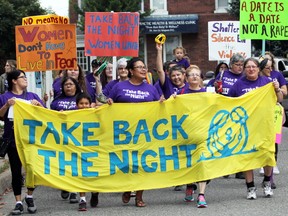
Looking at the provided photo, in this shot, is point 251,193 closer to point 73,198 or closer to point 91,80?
point 73,198

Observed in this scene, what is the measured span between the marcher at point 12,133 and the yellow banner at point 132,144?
17 cm

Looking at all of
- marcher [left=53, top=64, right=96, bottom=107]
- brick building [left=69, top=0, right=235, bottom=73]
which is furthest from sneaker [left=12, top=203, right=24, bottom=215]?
brick building [left=69, top=0, right=235, bottom=73]

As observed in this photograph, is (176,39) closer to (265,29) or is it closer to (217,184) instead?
(265,29)

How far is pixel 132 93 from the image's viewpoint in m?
9.59

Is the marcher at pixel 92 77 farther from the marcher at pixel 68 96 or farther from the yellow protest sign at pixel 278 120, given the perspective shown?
the yellow protest sign at pixel 278 120

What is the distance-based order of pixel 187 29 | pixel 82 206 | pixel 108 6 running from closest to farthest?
pixel 82 206
pixel 108 6
pixel 187 29

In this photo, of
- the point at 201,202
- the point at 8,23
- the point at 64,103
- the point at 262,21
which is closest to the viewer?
the point at 201,202

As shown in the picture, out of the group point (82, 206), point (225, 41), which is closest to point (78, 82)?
point (82, 206)

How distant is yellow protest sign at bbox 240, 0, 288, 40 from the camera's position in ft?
46.0

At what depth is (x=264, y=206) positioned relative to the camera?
914cm

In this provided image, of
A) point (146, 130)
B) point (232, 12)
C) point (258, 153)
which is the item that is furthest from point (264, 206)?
point (232, 12)

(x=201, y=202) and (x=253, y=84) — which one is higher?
(x=253, y=84)

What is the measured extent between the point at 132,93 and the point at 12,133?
151cm

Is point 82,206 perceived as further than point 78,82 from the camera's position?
No
